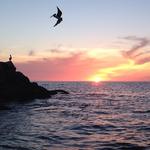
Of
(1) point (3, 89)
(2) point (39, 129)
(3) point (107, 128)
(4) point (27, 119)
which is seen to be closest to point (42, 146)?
(2) point (39, 129)

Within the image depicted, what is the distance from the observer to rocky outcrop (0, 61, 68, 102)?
58.8 metres

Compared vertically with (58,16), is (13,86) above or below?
below

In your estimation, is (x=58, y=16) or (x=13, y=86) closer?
(x=58, y=16)

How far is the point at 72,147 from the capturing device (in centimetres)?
2288

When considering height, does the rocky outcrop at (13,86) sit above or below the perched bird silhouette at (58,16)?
below

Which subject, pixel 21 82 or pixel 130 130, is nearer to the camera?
pixel 130 130

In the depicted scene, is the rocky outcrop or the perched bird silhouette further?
the rocky outcrop

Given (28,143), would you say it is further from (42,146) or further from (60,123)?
(60,123)

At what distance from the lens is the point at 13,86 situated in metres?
61.2

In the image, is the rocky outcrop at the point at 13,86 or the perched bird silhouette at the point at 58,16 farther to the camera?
the rocky outcrop at the point at 13,86

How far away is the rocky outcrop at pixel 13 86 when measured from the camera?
193ft

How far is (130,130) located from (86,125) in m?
4.61

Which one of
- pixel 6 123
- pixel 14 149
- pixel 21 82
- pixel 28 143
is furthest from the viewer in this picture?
pixel 21 82

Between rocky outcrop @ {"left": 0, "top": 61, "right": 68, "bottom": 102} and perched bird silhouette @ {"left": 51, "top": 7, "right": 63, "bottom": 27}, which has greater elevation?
perched bird silhouette @ {"left": 51, "top": 7, "right": 63, "bottom": 27}
